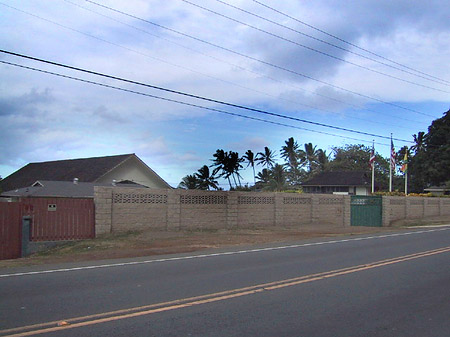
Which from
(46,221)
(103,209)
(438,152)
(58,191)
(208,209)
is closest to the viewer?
(46,221)

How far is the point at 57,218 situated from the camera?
16.1m

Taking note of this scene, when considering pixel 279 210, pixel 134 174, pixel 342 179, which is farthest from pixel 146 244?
pixel 342 179

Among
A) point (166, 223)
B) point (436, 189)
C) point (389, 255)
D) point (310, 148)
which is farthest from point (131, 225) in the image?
point (310, 148)

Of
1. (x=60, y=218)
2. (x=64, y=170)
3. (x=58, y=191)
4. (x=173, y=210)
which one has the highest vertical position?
(x=64, y=170)

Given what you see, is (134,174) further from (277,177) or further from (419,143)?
(419,143)

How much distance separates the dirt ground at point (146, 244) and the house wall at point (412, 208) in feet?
45.8

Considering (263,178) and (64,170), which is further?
(263,178)

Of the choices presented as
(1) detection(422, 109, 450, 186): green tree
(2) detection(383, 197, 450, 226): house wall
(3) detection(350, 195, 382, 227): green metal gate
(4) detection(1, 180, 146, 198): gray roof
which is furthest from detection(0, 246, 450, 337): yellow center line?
(1) detection(422, 109, 450, 186): green tree

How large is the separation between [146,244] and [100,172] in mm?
23461

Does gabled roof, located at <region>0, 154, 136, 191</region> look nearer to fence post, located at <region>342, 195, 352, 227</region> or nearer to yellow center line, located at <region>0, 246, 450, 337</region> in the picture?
fence post, located at <region>342, 195, 352, 227</region>

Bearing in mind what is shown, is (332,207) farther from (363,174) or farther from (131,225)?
(363,174)

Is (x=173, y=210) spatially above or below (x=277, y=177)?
below

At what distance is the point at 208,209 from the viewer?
70.9ft

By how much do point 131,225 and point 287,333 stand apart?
13683 mm
